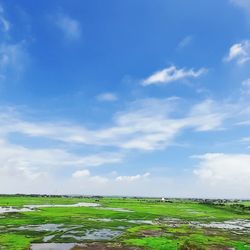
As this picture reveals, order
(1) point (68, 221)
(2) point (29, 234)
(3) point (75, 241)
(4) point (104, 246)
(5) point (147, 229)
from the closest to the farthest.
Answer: (4) point (104, 246)
(3) point (75, 241)
(2) point (29, 234)
(5) point (147, 229)
(1) point (68, 221)

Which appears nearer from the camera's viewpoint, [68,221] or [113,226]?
[113,226]

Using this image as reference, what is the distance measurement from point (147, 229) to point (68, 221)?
14728 millimetres

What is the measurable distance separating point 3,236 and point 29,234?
10.9 ft

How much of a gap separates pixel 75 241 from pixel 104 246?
426 centimetres

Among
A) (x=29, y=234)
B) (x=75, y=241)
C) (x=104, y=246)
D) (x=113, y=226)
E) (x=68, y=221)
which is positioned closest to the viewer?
(x=104, y=246)

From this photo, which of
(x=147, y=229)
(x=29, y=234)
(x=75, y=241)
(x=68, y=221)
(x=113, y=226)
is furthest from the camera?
(x=68, y=221)

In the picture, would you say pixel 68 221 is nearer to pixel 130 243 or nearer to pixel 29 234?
pixel 29 234

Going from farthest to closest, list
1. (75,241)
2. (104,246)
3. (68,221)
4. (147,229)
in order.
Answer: (68,221) → (147,229) → (75,241) → (104,246)

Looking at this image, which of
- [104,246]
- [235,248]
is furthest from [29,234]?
[235,248]

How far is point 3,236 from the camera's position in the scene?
136 feet

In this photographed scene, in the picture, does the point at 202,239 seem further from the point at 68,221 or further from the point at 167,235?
the point at 68,221

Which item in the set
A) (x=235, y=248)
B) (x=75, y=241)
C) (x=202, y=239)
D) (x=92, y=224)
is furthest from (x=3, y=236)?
(x=235, y=248)

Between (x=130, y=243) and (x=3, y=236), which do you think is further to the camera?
(x=3, y=236)

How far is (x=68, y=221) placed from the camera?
5881 centimetres
